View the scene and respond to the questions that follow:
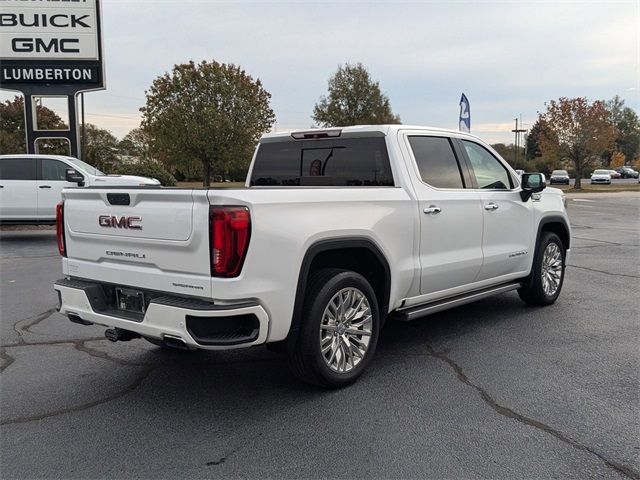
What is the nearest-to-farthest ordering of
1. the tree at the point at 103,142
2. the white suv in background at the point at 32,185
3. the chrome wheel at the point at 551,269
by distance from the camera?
the chrome wheel at the point at 551,269 → the white suv in background at the point at 32,185 → the tree at the point at 103,142

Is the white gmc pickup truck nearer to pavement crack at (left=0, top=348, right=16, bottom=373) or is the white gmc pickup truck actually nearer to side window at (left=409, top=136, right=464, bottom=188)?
side window at (left=409, top=136, right=464, bottom=188)

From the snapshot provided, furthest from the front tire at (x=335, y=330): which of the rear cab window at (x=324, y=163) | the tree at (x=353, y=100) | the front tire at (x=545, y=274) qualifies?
the tree at (x=353, y=100)

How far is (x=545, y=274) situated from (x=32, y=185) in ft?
38.2

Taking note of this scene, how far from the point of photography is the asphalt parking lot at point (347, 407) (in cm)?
308

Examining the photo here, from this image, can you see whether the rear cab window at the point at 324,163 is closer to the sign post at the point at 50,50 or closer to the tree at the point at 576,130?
the sign post at the point at 50,50

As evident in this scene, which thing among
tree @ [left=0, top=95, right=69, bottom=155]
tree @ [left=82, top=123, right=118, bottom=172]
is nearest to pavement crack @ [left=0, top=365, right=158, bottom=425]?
tree @ [left=0, top=95, right=69, bottom=155]

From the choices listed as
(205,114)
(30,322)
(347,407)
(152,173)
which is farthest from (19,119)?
(347,407)

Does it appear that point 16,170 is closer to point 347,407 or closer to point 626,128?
point 347,407

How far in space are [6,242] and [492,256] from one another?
38.5 ft

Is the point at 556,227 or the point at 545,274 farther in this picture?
the point at 556,227

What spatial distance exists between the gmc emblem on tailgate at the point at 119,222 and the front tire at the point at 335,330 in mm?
1224

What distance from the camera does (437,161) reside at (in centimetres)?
512

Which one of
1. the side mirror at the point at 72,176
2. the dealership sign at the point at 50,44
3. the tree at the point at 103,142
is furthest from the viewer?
the tree at the point at 103,142

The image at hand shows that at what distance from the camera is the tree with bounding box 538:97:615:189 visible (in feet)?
→ 126
